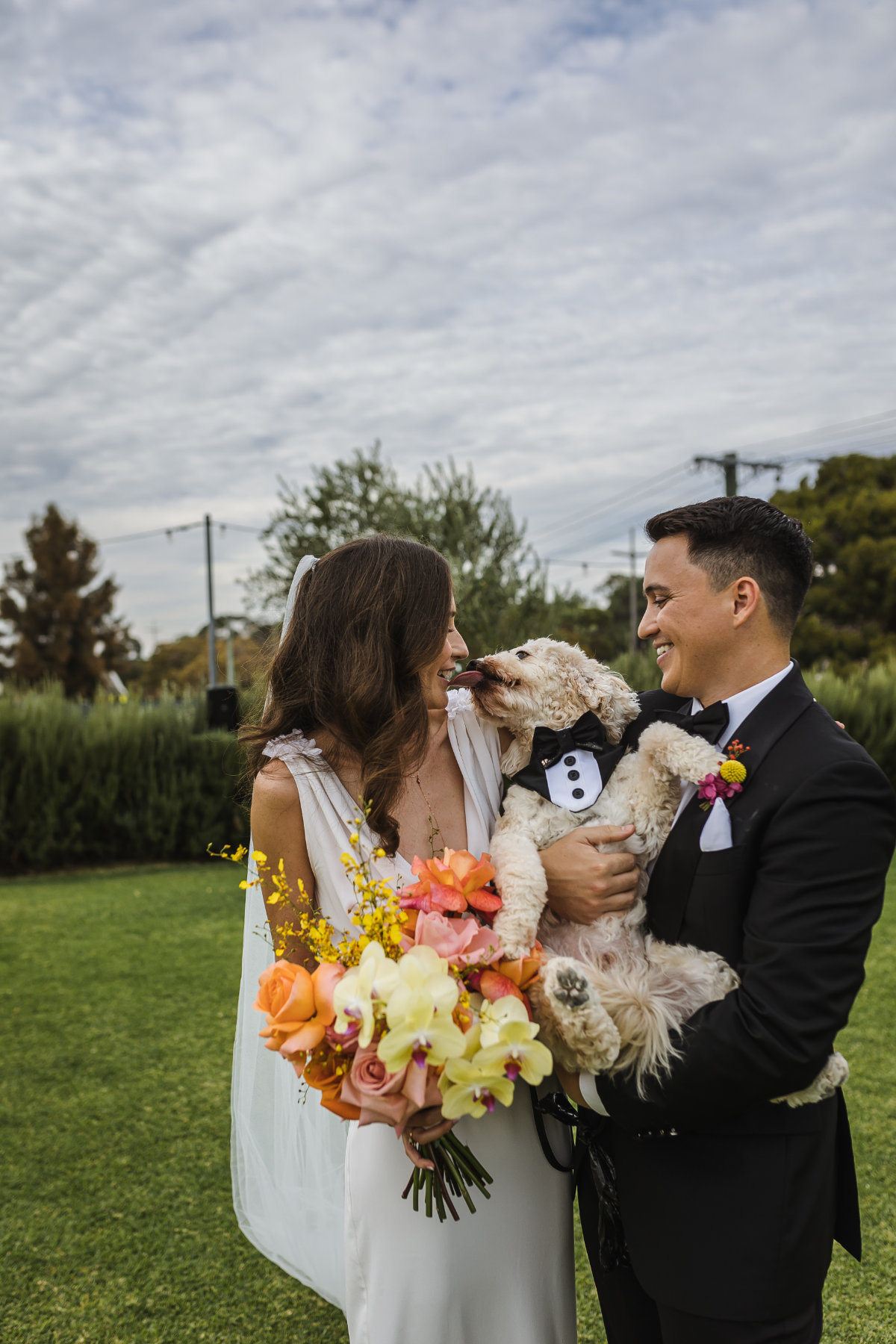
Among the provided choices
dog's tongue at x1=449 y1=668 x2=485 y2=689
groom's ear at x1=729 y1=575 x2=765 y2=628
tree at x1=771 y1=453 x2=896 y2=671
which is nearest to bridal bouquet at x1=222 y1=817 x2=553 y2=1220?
dog's tongue at x1=449 y1=668 x2=485 y2=689

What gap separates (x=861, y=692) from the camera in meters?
13.4

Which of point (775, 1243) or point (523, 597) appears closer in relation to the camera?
point (775, 1243)

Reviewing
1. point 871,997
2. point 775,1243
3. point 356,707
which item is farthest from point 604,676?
point 871,997

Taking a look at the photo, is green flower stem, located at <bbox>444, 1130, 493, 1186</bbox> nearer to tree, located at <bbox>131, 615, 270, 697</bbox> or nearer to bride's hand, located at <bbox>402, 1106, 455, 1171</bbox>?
bride's hand, located at <bbox>402, 1106, 455, 1171</bbox>

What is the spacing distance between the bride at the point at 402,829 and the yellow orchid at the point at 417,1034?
576mm

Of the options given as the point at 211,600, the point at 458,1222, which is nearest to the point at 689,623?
the point at 458,1222

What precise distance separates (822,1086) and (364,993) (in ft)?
3.15

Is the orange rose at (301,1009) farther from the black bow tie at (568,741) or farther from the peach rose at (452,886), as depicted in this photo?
the black bow tie at (568,741)

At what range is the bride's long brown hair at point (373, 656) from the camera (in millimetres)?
2359

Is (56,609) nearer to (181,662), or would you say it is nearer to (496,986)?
(181,662)

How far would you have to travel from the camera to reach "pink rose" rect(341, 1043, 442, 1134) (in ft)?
5.11

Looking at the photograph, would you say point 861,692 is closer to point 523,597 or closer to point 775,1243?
point 523,597

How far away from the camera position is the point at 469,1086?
1.59 m

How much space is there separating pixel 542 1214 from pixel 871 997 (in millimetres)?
5340
